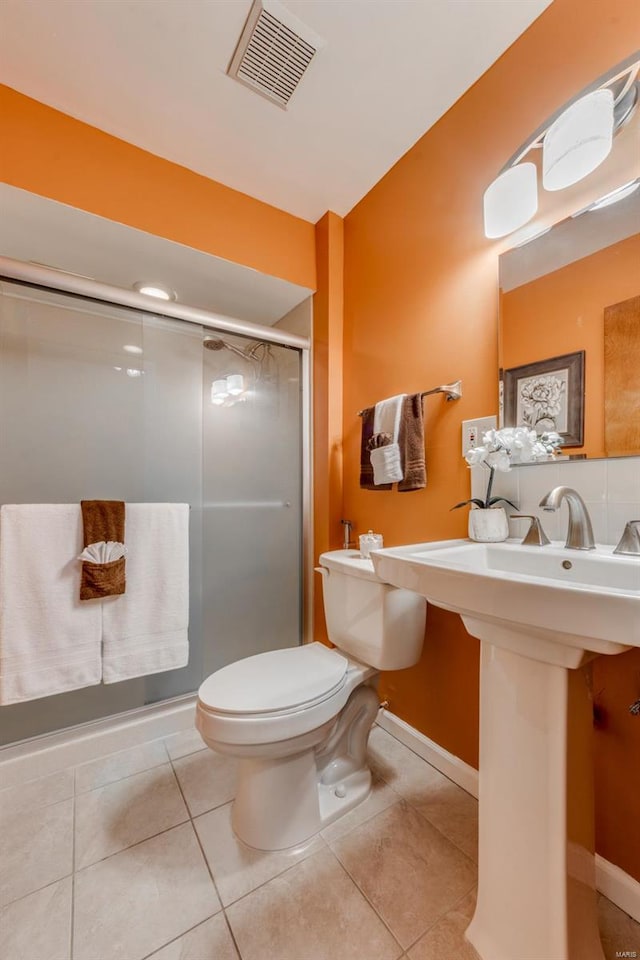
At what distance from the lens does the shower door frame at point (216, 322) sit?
128 centimetres

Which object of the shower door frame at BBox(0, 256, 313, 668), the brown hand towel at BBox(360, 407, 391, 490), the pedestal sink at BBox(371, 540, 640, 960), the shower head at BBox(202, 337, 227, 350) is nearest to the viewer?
the pedestal sink at BBox(371, 540, 640, 960)

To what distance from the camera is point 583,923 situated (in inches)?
27.3

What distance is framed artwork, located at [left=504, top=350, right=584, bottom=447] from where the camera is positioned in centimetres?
97

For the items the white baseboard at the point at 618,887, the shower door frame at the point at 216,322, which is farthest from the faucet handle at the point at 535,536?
the shower door frame at the point at 216,322

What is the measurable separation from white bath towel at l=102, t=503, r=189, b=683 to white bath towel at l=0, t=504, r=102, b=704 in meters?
0.06

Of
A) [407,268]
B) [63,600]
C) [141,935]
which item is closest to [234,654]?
[63,600]

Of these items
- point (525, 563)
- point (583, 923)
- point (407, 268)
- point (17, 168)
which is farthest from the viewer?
point (407, 268)

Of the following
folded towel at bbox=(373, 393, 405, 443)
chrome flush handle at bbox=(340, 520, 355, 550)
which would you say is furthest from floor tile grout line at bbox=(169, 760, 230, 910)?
folded towel at bbox=(373, 393, 405, 443)

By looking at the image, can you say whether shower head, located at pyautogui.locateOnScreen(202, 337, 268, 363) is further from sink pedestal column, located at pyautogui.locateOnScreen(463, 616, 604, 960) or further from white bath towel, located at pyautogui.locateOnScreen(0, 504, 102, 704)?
sink pedestal column, located at pyautogui.locateOnScreen(463, 616, 604, 960)

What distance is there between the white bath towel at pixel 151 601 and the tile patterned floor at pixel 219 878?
0.38 metres

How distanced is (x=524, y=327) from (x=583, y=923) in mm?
1331

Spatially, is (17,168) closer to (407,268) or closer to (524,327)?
(407,268)

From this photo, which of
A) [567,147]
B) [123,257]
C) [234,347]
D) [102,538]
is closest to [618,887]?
[102,538]

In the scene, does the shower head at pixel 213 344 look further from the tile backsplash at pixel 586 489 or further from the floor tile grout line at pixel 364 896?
the floor tile grout line at pixel 364 896
